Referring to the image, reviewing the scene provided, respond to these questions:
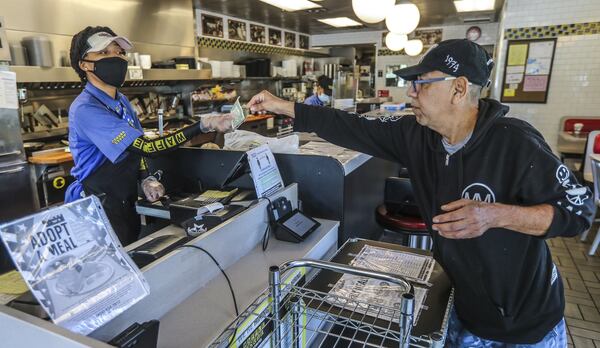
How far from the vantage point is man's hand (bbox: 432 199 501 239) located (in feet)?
3.37

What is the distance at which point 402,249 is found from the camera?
177 centimetres

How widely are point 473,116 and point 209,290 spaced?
3.53ft

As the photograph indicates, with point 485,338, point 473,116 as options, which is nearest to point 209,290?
point 485,338

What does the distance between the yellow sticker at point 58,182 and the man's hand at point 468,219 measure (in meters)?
4.38

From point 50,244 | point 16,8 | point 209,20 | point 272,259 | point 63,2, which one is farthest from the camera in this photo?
point 209,20

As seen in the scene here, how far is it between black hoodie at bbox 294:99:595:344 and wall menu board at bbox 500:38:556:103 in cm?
563

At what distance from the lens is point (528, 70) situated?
19.7 feet

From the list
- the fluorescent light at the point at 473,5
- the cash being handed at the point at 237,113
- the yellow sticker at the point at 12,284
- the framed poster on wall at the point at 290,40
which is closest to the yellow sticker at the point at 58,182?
the cash being handed at the point at 237,113

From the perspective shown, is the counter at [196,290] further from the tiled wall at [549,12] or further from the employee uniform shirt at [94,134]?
the tiled wall at [549,12]

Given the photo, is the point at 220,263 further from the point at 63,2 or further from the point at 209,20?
the point at 209,20

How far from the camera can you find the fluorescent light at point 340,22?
28.3ft

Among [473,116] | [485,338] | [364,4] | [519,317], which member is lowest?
[485,338]

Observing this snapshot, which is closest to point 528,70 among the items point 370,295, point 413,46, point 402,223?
point 413,46

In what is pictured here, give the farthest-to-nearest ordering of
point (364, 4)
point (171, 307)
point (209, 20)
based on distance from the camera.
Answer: point (209, 20)
point (364, 4)
point (171, 307)
